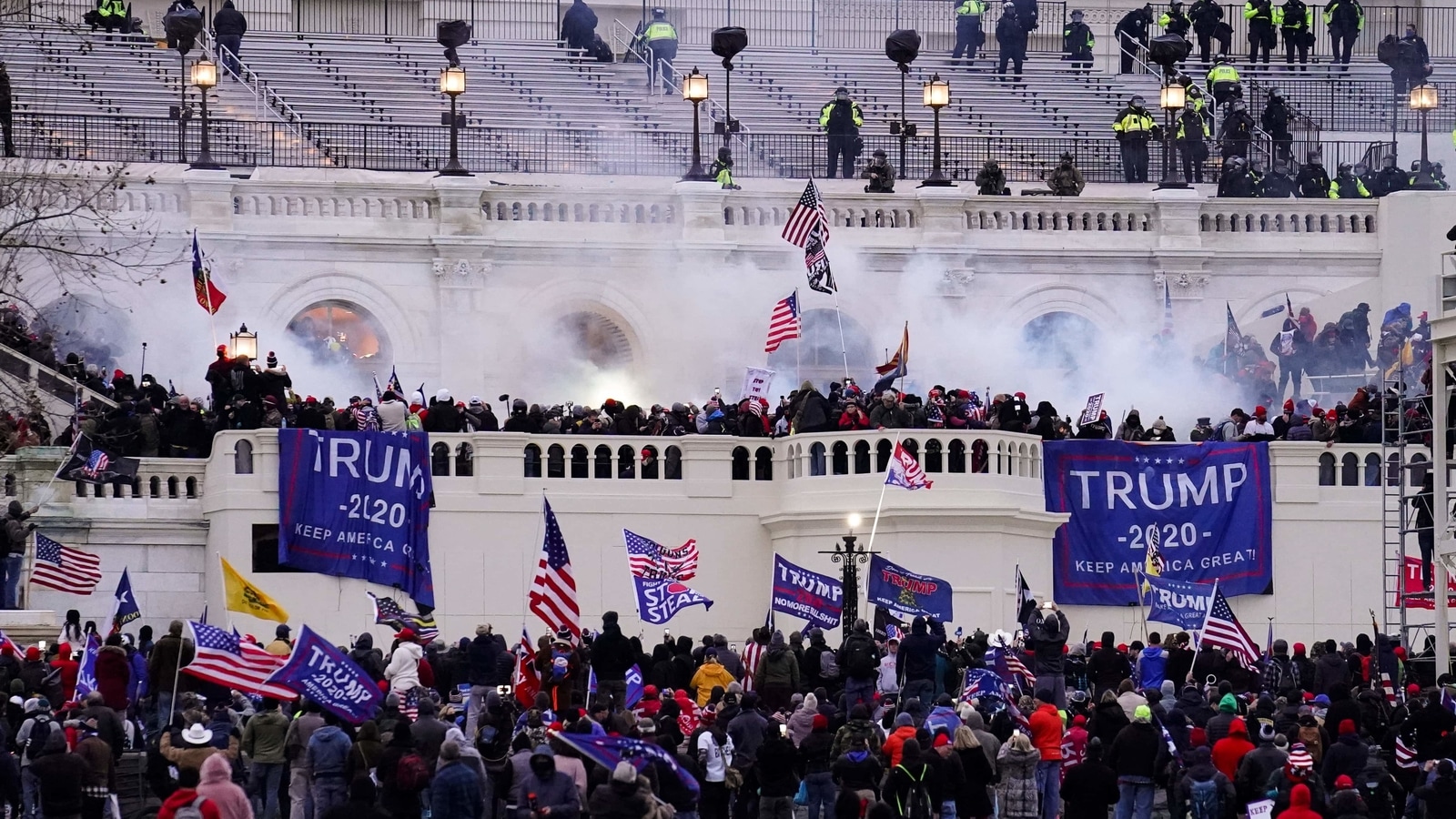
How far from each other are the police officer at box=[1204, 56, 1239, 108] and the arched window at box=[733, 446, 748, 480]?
18678 millimetres

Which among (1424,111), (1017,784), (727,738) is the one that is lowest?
(1017,784)

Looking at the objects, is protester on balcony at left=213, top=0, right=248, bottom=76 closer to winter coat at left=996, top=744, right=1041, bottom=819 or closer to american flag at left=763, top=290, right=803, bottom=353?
american flag at left=763, top=290, right=803, bottom=353

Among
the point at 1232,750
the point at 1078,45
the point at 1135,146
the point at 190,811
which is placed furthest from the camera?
the point at 1078,45

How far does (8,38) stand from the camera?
5909cm

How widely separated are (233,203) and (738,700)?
2139 centimetres

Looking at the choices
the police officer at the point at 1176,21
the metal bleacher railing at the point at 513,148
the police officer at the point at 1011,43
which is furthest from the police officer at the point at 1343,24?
the metal bleacher railing at the point at 513,148

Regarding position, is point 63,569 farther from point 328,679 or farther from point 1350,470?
point 1350,470

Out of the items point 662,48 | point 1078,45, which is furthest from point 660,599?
point 1078,45

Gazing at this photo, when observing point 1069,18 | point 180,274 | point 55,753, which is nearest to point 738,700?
point 55,753

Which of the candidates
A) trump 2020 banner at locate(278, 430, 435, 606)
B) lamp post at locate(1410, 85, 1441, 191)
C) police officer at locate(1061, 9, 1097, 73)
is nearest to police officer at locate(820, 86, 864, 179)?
police officer at locate(1061, 9, 1097, 73)

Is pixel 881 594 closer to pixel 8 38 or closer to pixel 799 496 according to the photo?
pixel 799 496

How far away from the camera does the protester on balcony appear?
196 feet

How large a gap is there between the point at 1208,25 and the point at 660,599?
28780 millimetres

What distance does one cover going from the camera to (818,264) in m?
49.2
